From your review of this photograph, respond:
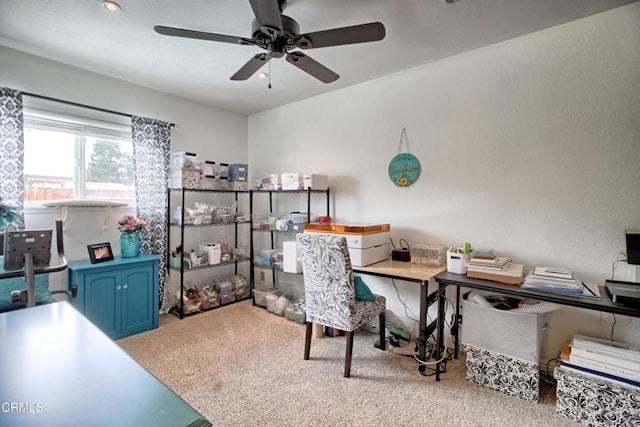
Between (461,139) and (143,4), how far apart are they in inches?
98.0

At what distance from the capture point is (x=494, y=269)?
2.04m

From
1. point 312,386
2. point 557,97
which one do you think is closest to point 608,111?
point 557,97

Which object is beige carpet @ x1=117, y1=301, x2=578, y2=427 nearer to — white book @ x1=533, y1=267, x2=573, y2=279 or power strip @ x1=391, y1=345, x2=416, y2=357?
power strip @ x1=391, y1=345, x2=416, y2=357

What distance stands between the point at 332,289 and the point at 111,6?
235 centimetres

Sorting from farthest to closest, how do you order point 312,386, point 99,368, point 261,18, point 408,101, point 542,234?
1. point 408,101
2. point 542,234
3. point 312,386
4. point 261,18
5. point 99,368

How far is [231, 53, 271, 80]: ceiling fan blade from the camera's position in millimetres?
1922

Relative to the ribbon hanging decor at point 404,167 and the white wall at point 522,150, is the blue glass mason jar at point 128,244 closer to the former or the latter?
the white wall at point 522,150

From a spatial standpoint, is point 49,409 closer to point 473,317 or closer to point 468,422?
point 468,422

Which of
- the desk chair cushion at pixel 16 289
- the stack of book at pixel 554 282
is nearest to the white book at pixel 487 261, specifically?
the stack of book at pixel 554 282

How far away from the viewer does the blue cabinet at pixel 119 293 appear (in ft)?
8.50

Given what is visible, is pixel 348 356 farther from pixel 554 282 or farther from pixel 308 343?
pixel 554 282

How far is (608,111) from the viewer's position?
2.00 metres

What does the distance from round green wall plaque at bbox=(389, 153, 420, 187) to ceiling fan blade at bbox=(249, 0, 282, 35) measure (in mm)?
1667

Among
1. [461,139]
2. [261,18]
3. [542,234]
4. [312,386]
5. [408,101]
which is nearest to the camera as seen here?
[261,18]
